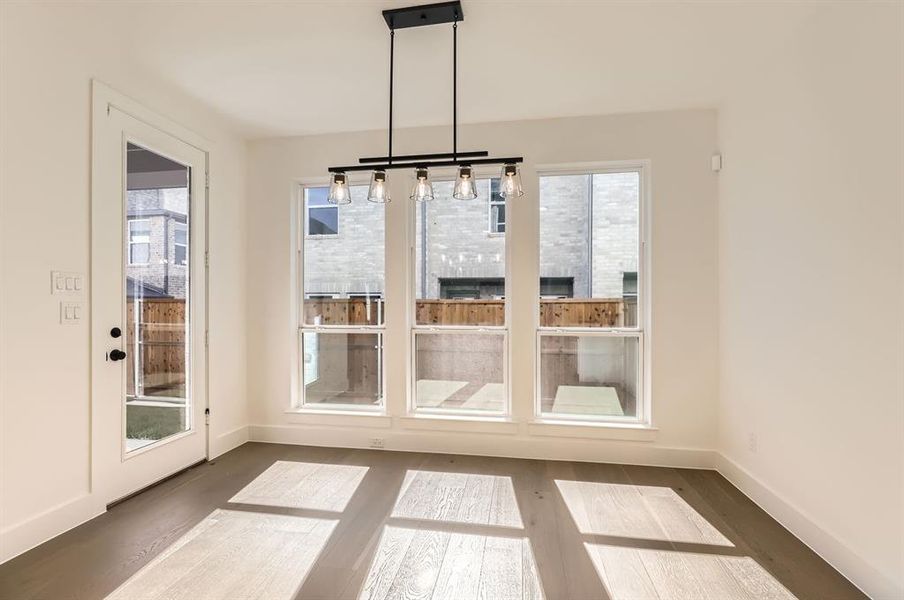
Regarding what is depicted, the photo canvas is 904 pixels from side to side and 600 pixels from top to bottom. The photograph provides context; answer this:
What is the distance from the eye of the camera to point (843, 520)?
2031 mm

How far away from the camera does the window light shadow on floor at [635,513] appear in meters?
2.38

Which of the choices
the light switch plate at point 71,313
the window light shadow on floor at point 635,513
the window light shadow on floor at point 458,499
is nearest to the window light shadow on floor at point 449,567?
the window light shadow on floor at point 458,499

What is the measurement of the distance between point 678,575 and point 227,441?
11.1 feet

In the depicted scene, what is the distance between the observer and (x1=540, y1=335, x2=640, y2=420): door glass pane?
139 inches

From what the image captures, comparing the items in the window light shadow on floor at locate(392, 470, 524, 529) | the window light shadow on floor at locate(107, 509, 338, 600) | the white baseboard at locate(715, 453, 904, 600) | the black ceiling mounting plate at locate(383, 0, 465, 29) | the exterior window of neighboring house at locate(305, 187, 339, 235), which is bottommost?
the window light shadow on floor at locate(392, 470, 524, 529)

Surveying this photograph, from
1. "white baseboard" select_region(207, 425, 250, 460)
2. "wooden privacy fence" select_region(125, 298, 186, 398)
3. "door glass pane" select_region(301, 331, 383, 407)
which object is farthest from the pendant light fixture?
"white baseboard" select_region(207, 425, 250, 460)

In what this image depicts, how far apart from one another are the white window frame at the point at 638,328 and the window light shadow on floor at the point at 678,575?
4.36ft

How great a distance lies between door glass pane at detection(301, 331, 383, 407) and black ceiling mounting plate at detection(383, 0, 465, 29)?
7.90 ft

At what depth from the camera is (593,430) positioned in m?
3.44

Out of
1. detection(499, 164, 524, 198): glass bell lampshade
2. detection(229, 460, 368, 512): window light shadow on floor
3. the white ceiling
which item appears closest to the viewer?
the white ceiling

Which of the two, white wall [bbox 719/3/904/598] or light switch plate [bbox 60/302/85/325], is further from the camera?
light switch plate [bbox 60/302/85/325]

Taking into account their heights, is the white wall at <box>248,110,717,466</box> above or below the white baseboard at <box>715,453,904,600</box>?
above

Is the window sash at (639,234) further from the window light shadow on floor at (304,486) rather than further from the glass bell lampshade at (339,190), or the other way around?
the window light shadow on floor at (304,486)

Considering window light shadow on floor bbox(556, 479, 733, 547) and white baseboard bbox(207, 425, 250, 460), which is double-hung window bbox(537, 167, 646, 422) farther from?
white baseboard bbox(207, 425, 250, 460)
